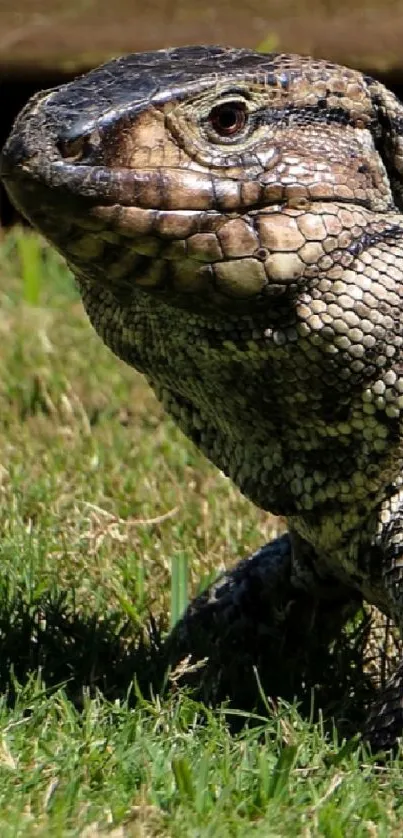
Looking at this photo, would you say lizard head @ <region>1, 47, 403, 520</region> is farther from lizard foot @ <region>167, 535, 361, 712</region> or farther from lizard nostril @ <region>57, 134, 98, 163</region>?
lizard foot @ <region>167, 535, 361, 712</region>

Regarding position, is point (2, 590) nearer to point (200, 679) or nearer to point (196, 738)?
point (200, 679)


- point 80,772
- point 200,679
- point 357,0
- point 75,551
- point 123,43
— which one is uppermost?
point 357,0

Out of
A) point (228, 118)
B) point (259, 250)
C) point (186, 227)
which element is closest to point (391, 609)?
point (259, 250)

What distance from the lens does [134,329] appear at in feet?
11.6

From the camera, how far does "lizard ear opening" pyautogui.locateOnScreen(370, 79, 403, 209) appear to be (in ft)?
11.5

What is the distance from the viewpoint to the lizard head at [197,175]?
3154 mm

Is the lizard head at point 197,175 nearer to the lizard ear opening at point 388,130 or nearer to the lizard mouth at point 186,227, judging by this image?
the lizard mouth at point 186,227

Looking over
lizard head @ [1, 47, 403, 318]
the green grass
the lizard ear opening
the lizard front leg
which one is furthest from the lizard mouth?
the green grass

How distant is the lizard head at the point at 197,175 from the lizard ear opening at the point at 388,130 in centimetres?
11

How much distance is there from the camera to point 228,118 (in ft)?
10.8

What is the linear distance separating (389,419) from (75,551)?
1459mm

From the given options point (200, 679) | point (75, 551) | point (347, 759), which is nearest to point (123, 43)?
point (75, 551)

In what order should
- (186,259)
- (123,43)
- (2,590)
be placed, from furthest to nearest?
1. (123,43)
2. (2,590)
3. (186,259)

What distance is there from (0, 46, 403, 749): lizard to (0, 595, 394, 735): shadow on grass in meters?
0.41
